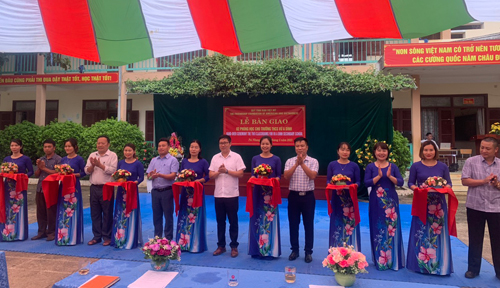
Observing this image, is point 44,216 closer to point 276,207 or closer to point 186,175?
point 186,175

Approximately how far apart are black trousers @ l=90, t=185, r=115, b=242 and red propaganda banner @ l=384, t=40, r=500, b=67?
785 centimetres

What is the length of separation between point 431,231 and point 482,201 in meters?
0.55

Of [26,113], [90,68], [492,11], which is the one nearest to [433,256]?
[492,11]

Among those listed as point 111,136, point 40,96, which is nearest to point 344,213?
point 111,136

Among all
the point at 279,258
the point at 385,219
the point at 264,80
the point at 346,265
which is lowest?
the point at 279,258

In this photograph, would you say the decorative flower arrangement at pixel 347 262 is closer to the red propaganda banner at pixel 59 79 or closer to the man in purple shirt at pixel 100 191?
Result: the man in purple shirt at pixel 100 191

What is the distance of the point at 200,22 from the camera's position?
271cm

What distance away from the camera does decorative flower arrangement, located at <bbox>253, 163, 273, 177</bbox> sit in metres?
3.64

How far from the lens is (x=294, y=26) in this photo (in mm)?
2645

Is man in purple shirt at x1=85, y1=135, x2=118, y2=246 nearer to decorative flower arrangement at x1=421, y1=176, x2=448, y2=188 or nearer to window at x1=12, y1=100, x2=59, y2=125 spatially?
decorative flower arrangement at x1=421, y1=176, x2=448, y2=188

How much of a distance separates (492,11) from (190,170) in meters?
3.12

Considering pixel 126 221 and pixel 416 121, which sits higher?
pixel 416 121

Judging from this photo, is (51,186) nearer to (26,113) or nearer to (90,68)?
(90,68)

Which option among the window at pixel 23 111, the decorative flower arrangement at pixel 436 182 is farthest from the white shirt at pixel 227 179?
the window at pixel 23 111
